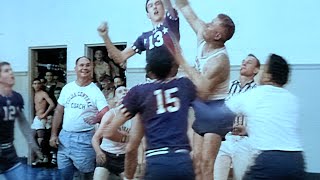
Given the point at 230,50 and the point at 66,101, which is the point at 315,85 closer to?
the point at 230,50

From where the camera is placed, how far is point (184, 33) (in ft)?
38.8

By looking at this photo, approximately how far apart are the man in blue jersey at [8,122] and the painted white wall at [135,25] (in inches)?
158

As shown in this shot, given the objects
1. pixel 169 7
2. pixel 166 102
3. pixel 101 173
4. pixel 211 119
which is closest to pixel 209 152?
pixel 211 119

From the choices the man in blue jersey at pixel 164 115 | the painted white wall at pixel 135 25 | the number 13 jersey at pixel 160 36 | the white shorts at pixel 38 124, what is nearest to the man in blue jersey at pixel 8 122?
the number 13 jersey at pixel 160 36

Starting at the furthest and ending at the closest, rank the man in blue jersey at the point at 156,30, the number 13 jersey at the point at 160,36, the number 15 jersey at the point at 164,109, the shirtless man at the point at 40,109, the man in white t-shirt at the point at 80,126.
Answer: the shirtless man at the point at 40,109 → the man in white t-shirt at the point at 80,126 → the man in blue jersey at the point at 156,30 → the number 13 jersey at the point at 160,36 → the number 15 jersey at the point at 164,109

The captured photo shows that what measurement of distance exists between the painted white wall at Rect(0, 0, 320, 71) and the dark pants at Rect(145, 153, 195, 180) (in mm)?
5800

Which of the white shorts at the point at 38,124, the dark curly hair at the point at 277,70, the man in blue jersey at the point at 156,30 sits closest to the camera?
the dark curly hair at the point at 277,70

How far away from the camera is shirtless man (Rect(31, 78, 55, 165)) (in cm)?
1327

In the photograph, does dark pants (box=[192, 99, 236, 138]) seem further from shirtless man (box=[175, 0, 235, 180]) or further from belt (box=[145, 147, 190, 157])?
belt (box=[145, 147, 190, 157])

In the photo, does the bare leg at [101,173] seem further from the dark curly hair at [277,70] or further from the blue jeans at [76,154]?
the dark curly hair at [277,70]

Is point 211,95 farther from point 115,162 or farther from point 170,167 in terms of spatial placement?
point 115,162

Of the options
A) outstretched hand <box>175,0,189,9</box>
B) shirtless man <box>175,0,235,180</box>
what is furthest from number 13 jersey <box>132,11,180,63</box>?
shirtless man <box>175,0,235,180</box>

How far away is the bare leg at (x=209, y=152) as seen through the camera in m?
6.89

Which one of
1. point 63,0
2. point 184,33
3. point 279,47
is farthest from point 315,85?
point 63,0
